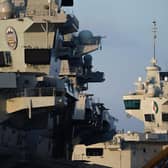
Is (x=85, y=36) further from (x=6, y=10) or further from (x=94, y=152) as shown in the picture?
Answer: (x=6, y=10)

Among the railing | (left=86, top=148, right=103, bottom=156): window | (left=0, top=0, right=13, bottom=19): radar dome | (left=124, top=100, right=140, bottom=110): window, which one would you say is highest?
(left=0, top=0, right=13, bottom=19): radar dome

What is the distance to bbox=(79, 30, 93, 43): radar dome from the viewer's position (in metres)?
52.4

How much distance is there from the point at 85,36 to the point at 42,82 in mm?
14538

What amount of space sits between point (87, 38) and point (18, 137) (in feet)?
53.5

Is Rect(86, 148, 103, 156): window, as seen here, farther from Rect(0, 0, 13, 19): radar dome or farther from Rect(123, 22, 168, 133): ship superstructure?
Rect(0, 0, 13, 19): radar dome

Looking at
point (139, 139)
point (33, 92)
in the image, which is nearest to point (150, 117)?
point (139, 139)

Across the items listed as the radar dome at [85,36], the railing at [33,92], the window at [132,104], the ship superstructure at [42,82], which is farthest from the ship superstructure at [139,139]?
the railing at [33,92]

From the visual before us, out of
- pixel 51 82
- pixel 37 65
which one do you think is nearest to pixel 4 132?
pixel 51 82

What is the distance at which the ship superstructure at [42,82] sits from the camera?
36.7 m

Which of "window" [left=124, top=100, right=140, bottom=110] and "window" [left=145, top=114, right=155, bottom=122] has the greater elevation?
"window" [left=124, top=100, right=140, bottom=110]

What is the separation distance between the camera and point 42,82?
38.5 m

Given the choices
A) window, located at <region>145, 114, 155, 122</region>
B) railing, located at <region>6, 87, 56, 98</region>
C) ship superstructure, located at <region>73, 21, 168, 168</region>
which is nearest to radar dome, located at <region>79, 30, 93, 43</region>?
ship superstructure, located at <region>73, 21, 168, 168</region>

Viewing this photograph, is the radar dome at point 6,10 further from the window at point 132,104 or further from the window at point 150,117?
the window at point 150,117

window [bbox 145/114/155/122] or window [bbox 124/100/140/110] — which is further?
window [bbox 124/100/140/110]
